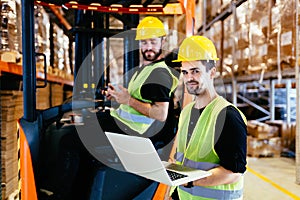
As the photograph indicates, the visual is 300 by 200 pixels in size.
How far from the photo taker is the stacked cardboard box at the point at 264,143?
5539mm

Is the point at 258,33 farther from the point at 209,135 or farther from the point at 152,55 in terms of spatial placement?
the point at 209,135

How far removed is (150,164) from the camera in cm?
141

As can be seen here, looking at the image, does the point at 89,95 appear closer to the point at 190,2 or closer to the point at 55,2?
the point at 55,2

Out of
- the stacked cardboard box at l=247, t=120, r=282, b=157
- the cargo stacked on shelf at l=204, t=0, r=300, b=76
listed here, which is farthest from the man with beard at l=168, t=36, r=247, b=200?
the stacked cardboard box at l=247, t=120, r=282, b=157

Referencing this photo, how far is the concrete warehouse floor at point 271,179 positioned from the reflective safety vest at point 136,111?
1707 millimetres

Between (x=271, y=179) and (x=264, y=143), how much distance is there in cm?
157

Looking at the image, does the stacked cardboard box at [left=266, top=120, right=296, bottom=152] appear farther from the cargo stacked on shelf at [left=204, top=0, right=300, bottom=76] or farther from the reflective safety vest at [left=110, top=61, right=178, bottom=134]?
the reflective safety vest at [left=110, top=61, right=178, bottom=134]

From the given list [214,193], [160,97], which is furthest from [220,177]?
[160,97]

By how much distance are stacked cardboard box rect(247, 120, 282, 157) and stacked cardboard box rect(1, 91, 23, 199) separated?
396 centimetres

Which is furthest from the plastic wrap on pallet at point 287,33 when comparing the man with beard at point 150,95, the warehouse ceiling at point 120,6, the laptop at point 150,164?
the laptop at point 150,164

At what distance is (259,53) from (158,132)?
377 cm

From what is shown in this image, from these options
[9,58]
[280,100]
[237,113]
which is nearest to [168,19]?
[280,100]

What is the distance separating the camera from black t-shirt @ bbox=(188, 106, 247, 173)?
1.37 metres

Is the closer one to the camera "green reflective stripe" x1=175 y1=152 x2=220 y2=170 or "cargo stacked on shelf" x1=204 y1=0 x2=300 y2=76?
"green reflective stripe" x1=175 y1=152 x2=220 y2=170
